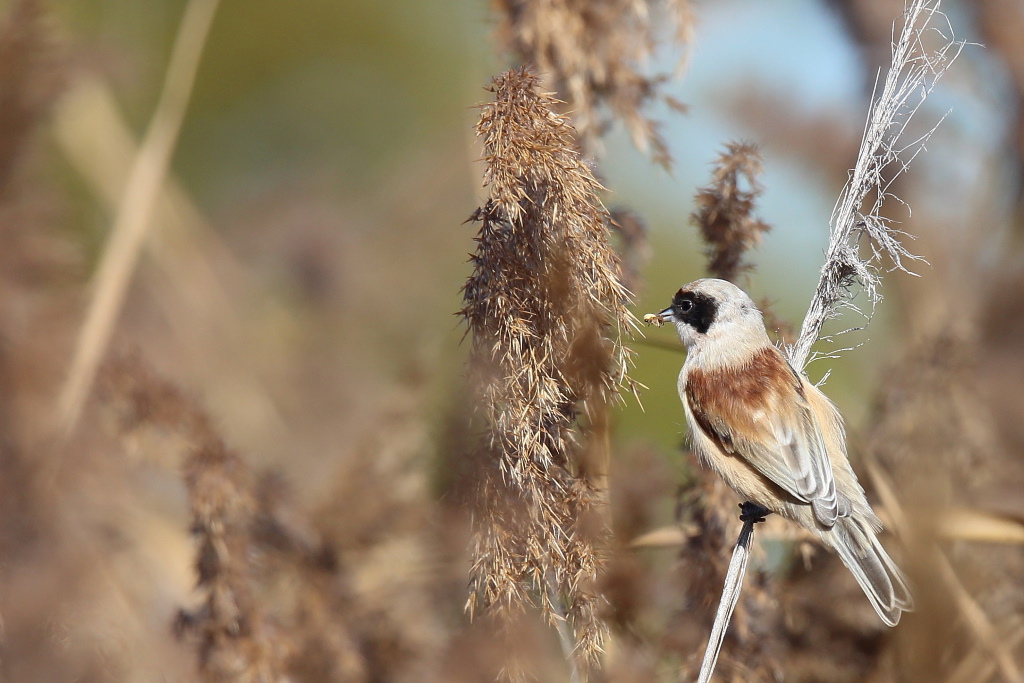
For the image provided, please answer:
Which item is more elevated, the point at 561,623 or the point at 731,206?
the point at 731,206

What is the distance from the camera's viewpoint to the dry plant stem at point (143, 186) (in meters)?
1.89

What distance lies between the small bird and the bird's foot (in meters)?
0.02

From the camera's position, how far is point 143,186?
2.12 meters

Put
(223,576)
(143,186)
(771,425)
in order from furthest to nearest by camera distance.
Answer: (143,186) < (771,425) < (223,576)

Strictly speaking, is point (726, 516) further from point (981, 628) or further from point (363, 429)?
point (363, 429)

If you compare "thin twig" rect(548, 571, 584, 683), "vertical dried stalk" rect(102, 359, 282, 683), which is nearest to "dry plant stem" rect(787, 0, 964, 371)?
"thin twig" rect(548, 571, 584, 683)

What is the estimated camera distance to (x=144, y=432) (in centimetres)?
185

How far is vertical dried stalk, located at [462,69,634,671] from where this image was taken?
126 cm

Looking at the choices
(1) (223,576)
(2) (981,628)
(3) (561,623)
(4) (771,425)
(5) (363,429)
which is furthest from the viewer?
(5) (363,429)

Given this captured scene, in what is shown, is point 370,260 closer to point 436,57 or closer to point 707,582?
point 436,57

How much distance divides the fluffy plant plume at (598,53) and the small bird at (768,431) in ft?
1.29

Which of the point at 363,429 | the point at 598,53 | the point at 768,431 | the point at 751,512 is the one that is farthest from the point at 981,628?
the point at 363,429

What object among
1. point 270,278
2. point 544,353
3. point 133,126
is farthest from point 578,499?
point 133,126

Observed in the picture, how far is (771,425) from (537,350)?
78cm
